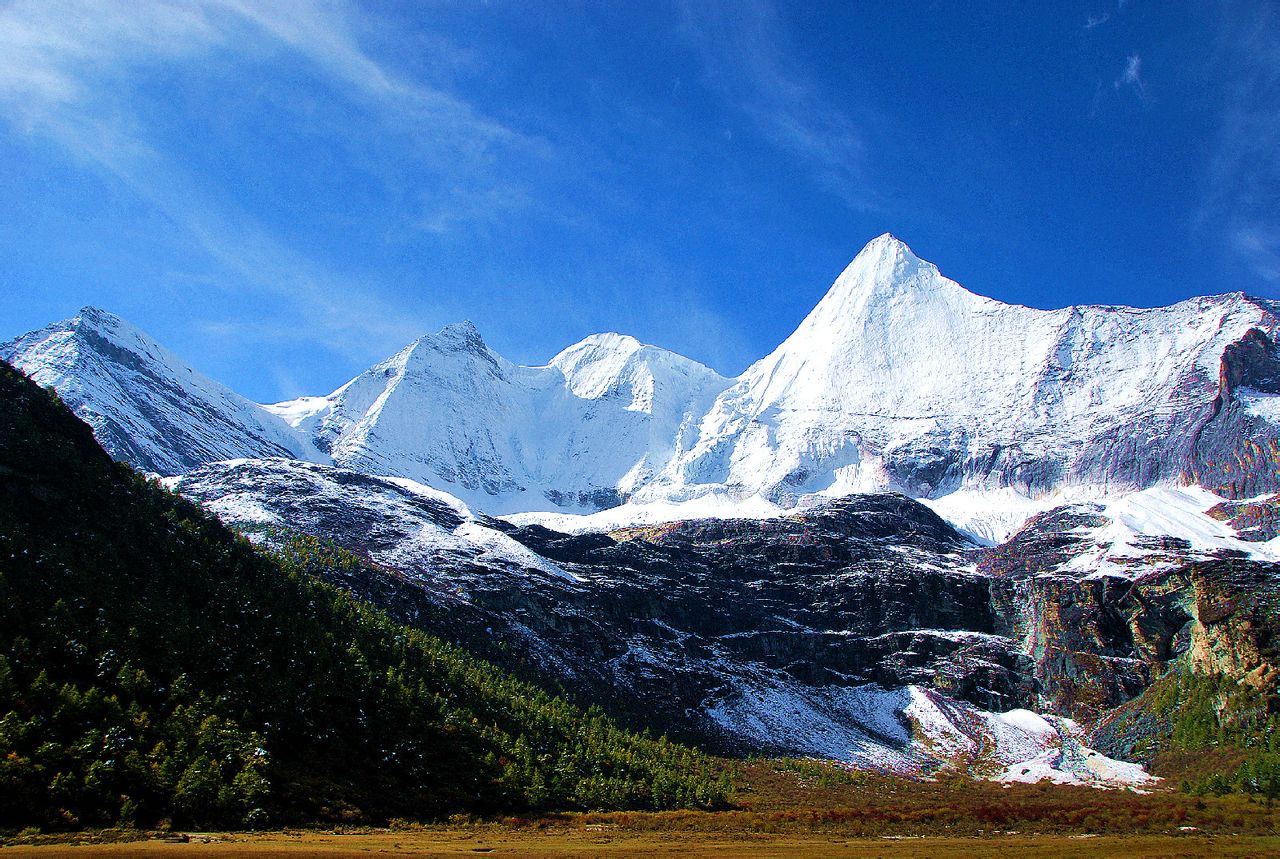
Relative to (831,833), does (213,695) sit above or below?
above

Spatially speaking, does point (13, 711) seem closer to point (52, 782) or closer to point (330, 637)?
point (52, 782)

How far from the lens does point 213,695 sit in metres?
99.2

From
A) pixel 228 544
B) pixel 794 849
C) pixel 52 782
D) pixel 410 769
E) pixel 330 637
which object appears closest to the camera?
pixel 52 782

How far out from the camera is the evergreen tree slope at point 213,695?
239 ft

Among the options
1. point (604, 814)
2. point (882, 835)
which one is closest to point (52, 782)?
point (604, 814)

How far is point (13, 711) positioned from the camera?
7256cm

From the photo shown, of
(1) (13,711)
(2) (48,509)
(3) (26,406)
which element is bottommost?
(1) (13,711)

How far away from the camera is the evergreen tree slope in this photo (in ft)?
239

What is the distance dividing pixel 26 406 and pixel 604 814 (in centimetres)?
11620

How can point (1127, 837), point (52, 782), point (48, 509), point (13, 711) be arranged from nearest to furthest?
point (52, 782)
point (13, 711)
point (1127, 837)
point (48, 509)

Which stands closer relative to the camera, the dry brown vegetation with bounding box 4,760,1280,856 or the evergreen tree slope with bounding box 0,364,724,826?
the dry brown vegetation with bounding box 4,760,1280,856

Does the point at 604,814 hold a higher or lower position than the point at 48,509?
lower

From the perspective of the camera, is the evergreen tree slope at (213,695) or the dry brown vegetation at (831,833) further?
the evergreen tree slope at (213,695)

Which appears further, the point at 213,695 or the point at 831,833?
the point at 213,695
